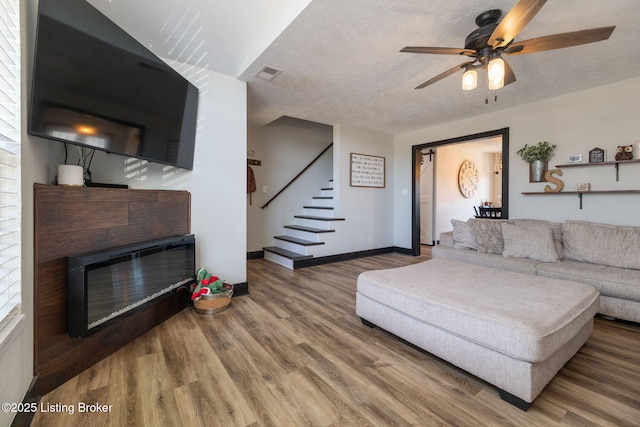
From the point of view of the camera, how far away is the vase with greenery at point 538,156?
3358 millimetres

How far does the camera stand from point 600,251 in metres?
2.60

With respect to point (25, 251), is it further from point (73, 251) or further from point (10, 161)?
point (10, 161)

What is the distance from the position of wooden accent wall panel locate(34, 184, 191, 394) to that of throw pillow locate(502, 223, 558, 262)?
365cm

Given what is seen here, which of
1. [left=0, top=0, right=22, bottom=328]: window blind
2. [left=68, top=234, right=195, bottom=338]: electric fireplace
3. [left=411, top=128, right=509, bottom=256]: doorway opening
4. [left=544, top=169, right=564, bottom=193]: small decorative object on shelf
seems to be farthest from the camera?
[left=411, top=128, right=509, bottom=256]: doorway opening

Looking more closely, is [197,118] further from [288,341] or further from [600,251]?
[600,251]

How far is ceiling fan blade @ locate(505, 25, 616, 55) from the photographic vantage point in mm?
1543

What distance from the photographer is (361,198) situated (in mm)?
4871

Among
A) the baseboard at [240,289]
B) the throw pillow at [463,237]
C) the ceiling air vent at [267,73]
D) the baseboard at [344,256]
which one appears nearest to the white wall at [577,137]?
the throw pillow at [463,237]

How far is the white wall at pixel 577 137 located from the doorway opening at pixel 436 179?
9cm

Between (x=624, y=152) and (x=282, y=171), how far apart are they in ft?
15.2

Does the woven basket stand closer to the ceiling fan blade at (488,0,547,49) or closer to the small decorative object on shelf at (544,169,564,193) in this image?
the ceiling fan blade at (488,0,547,49)

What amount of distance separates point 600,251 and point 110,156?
462 cm

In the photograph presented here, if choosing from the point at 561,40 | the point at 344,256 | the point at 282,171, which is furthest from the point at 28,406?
the point at 282,171

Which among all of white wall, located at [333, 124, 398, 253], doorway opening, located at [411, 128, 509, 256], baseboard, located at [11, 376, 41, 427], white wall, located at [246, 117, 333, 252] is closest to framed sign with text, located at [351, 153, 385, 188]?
white wall, located at [333, 124, 398, 253]
